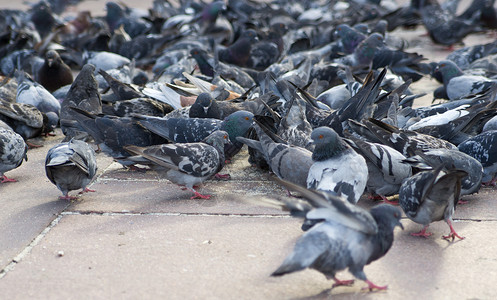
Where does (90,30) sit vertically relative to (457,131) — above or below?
below

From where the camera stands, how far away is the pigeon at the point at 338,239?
2.79 metres

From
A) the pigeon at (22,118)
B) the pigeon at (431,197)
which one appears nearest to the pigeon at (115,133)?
the pigeon at (22,118)

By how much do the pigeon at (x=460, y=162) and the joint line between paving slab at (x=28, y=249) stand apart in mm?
2514

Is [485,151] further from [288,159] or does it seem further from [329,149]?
[288,159]

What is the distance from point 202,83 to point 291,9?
36.3 feet

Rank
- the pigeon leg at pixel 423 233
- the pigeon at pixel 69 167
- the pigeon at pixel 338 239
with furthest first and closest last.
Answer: the pigeon at pixel 69 167, the pigeon leg at pixel 423 233, the pigeon at pixel 338 239

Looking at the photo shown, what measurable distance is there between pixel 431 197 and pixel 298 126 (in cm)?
189

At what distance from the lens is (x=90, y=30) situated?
12.9 metres

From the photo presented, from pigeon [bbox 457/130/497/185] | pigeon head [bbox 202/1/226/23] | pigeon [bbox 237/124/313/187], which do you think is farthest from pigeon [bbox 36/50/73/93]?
pigeon [bbox 457/130/497/185]

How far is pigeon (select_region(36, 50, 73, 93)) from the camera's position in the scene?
27.4ft

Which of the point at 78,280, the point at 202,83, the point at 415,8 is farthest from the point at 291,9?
the point at 78,280

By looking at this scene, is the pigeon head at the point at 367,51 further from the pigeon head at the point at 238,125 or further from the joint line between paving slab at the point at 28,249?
the joint line between paving slab at the point at 28,249

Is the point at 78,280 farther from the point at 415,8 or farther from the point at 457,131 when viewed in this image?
the point at 415,8

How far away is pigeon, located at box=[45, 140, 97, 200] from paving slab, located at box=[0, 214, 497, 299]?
36 centimetres
